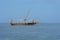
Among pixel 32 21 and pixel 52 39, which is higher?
pixel 32 21

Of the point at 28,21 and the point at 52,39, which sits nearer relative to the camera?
the point at 52,39

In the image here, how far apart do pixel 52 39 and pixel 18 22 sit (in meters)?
8.70

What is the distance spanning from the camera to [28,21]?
114 feet

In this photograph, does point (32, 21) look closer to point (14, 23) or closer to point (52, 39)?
point (14, 23)

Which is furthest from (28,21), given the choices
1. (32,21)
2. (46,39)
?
(46,39)

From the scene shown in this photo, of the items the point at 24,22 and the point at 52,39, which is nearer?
the point at 52,39

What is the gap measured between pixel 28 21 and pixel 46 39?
280 inches

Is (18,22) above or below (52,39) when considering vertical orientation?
above

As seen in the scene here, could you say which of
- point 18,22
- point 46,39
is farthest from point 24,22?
point 46,39

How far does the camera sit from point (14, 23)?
34.7 m

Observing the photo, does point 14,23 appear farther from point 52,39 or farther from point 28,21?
point 52,39

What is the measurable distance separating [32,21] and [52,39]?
655 cm

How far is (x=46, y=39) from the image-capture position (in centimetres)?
2859

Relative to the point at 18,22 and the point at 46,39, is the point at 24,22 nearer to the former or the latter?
the point at 18,22
